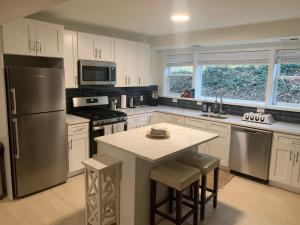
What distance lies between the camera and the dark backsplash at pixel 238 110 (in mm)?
3641

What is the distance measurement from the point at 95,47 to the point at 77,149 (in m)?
1.75

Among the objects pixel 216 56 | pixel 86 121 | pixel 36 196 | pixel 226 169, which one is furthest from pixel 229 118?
pixel 36 196

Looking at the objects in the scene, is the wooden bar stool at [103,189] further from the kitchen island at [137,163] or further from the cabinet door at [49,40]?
the cabinet door at [49,40]

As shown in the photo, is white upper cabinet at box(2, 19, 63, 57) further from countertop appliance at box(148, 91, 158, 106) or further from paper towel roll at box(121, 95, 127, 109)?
countertop appliance at box(148, 91, 158, 106)

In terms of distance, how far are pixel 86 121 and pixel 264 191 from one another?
9.38ft

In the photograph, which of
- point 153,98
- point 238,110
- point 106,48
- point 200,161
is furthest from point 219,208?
point 106,48

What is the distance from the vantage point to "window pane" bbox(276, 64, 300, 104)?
3.66 metres

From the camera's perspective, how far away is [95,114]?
12.3 ft

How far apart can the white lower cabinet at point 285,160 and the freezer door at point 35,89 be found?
3.15 metres

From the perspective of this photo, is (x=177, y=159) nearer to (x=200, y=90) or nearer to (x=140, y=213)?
(x=140, y=213)

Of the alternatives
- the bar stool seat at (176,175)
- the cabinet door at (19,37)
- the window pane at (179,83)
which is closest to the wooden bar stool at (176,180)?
the bar stool seat at (176,175)

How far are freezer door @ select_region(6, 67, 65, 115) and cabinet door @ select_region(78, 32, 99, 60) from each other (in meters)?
0.77

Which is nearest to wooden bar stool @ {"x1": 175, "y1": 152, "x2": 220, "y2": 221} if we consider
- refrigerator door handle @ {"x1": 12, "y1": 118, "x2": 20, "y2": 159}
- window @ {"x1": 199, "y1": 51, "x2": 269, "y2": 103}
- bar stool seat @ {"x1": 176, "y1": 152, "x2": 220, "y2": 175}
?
bar stool seat @ {"x1": 176, "y1": 152, "x2": 220, "y2": 175}

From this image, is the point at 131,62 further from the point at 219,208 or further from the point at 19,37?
the point at 219,208
